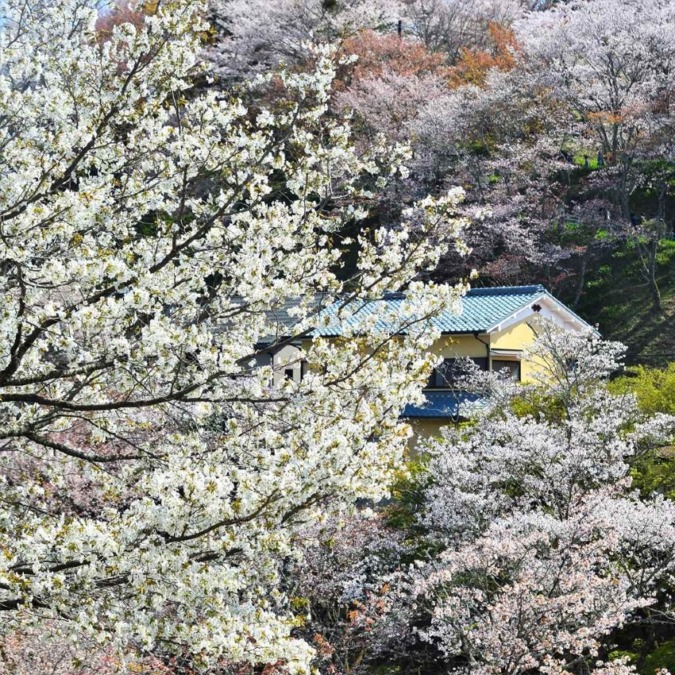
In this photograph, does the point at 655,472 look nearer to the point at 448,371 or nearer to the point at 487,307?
the point at 448,371

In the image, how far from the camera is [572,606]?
10789 millimetres

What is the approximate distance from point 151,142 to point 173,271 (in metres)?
0.99

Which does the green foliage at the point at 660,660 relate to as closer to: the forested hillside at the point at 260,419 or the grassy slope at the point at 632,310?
the forested hillside at the point at 260,419

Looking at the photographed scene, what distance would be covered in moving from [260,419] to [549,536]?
24.1 feet

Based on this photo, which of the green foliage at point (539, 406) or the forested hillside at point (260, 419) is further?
the green foliage at point (539, 406)

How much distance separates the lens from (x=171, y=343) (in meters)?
4.90

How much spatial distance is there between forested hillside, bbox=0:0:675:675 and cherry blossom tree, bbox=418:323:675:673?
0.05 meters

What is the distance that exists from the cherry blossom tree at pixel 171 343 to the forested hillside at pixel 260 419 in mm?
24

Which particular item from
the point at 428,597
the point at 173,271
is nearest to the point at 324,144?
the point at 173,271

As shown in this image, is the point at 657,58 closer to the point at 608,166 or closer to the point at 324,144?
the point at 608,166

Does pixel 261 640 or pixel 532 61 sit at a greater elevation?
pixel 532 61

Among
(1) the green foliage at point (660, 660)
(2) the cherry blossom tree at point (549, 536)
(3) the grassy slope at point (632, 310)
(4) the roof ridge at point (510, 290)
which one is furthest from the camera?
(3) the grassy slope at point (632, 310)

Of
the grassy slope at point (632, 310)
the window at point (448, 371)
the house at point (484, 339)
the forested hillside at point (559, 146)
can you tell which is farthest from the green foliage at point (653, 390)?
the forested hillside at point (559, 146)

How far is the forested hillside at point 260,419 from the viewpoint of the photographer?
16.1 ft
